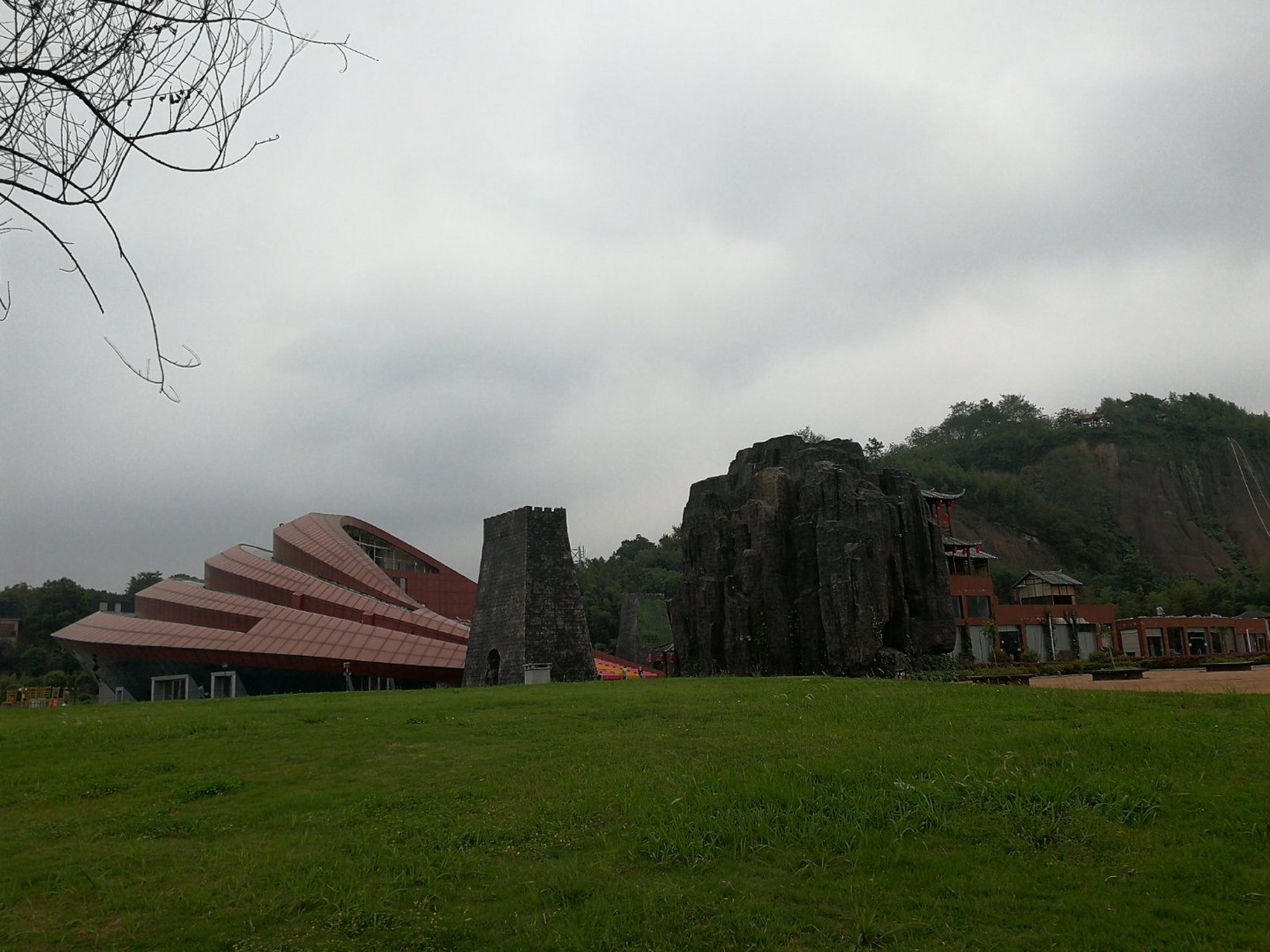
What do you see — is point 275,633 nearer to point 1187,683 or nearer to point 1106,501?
point 1187,683

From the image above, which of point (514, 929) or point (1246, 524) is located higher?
point (1246, 524)

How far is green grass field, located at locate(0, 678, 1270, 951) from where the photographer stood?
472cm

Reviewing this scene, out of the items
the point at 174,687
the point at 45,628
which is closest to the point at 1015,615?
the point at 174,687

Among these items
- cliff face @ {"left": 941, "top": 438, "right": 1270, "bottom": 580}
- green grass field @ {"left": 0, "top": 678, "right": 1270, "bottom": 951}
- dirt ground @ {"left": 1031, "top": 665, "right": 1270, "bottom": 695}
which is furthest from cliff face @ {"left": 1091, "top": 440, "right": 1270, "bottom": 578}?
green grass field @ {"left": 0, "top": 678, "right": 1270, "bottom": 951}

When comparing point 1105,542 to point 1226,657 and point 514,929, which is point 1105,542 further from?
point 514,929

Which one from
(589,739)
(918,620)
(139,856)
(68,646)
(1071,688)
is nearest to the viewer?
(139,856)

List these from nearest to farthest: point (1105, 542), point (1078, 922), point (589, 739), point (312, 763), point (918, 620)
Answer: point (1078, 922)
point (312, 763)
point (589, 739)
point (918, 620)
point (1105, 542)

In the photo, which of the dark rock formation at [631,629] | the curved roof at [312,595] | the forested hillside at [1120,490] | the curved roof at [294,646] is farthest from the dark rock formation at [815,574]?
the forested hillside at [1120,490]

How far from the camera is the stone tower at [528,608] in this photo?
25.2 m

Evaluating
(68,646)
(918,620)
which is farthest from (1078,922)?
(68,646)

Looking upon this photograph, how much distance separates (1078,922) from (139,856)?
5.47 metres

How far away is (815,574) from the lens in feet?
60.0

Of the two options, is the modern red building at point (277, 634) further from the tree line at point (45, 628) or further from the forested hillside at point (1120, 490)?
the forested hillside at point (1120, 490)

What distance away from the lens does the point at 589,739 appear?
29.8ft
